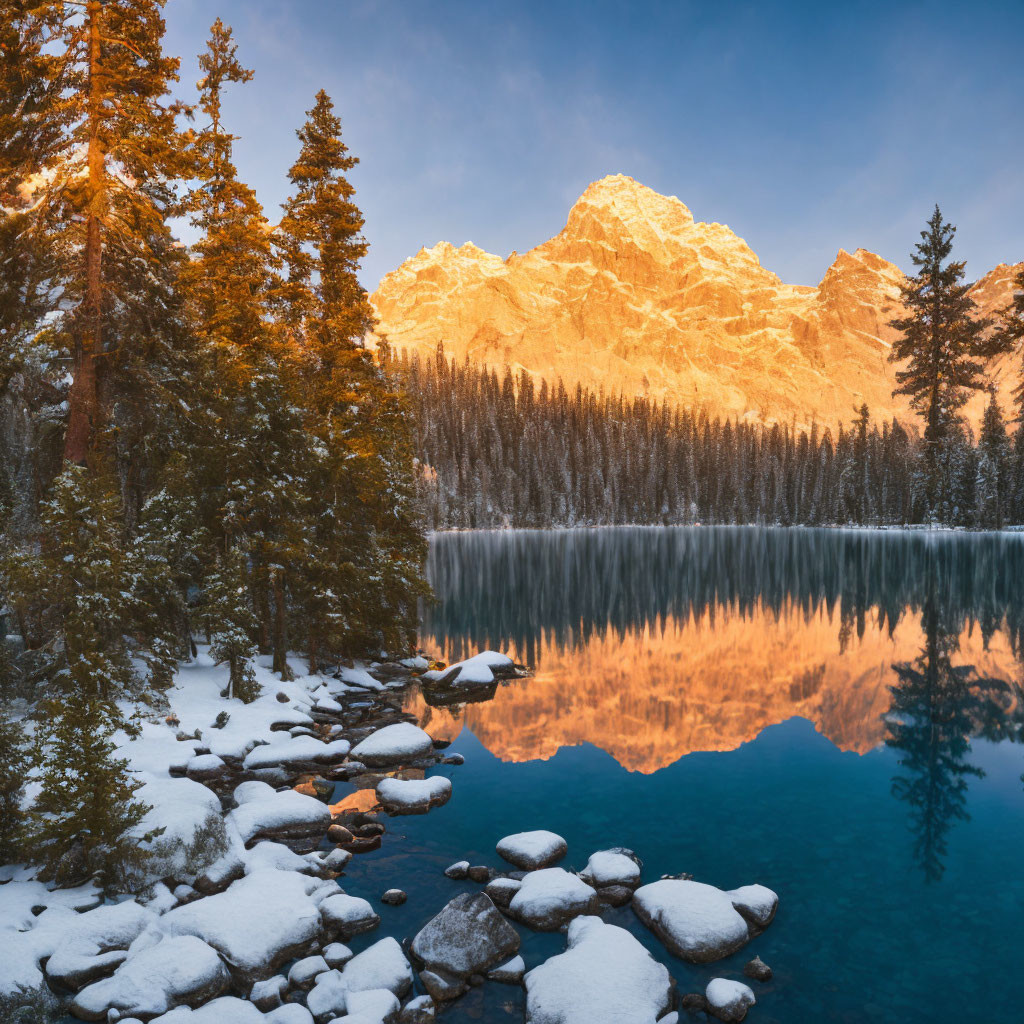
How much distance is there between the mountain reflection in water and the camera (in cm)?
1780

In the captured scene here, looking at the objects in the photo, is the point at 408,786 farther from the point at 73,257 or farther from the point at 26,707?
the point at 73,257

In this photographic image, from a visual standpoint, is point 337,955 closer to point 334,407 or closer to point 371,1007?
point 371,1007

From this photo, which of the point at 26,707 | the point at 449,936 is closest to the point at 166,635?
the point at 26,707

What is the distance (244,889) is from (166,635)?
8.40 metres

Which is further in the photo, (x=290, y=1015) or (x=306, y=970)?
(x=306, y=970)

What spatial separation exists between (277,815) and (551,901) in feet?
17.7

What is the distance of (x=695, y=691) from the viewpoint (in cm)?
2192

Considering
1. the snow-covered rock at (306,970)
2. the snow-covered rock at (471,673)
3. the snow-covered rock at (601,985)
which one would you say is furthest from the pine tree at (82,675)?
the snow-covered rock at (471,673)

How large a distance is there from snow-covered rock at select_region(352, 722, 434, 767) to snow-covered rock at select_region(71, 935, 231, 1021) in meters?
7.51

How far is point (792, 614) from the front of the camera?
35656 mm

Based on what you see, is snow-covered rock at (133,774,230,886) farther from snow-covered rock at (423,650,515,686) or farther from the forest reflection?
Answer: snow-covered rock at (423,650,515,686)

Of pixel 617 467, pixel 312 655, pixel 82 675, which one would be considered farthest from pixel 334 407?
pixel 617 467

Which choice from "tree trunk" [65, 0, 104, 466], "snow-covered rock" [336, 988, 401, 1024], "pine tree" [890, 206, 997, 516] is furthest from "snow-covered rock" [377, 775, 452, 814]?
"pine tree" [890, 206, 997, 516]

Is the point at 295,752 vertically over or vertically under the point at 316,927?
under
